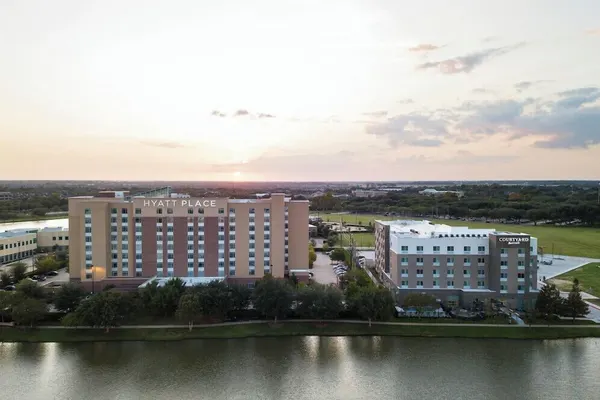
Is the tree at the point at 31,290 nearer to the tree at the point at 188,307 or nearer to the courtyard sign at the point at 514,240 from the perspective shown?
the tree at the point at 188,307

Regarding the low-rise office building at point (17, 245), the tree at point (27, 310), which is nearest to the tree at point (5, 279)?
the tree at point (27, 310)

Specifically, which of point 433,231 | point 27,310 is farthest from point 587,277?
point 27,310

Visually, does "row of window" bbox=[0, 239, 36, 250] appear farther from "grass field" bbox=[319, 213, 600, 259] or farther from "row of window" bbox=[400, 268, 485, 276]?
"grass field" bbox=[319, 213, 600, 259]

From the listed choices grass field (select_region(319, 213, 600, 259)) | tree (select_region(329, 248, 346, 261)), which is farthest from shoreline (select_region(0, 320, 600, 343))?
grass field (select_region(319, 213, 600, 259))

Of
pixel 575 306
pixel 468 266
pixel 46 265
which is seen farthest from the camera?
pixel 46 265

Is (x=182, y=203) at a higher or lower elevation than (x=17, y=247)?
higher

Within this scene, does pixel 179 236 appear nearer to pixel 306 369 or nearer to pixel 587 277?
pixel 306 369
